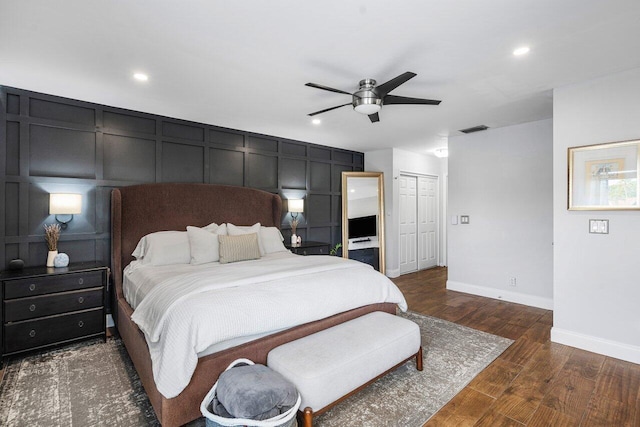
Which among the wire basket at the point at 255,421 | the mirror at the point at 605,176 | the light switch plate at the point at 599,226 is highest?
the mirror at the point at 605,176

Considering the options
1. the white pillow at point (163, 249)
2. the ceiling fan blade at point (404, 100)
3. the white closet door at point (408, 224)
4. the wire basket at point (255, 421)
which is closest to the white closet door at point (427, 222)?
the white closet door at point (408, 224)

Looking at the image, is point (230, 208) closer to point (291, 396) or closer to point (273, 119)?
point (273, 119)

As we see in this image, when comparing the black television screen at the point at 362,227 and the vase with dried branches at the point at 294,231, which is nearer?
the vase with dried branches at the point at 294,231

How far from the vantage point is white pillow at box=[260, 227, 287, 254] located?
4.28m

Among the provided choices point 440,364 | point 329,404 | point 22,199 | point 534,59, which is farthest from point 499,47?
point 22,199

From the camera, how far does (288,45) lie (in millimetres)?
2334

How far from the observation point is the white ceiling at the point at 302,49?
192cm

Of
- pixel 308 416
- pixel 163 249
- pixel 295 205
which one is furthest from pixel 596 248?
pixel 163 249

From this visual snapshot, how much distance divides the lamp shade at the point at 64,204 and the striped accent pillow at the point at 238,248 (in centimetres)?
146

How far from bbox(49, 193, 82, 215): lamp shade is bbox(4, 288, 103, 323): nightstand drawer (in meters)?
0.82

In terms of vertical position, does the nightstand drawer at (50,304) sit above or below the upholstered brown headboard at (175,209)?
below

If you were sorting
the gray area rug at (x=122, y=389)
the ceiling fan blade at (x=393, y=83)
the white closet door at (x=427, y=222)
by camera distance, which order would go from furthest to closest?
1. the white closet door at (x=427, y=222)
2. the ceiling fan blade at (x=393, y=83)
3. the gray area rug at (x=122, y=389)

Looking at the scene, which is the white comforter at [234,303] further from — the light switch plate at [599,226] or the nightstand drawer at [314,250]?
the light switch plate at [599,226]

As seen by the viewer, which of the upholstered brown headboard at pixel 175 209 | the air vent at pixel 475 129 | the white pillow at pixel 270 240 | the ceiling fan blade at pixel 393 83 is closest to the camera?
the ceiling fan blade at pixel 393 83
